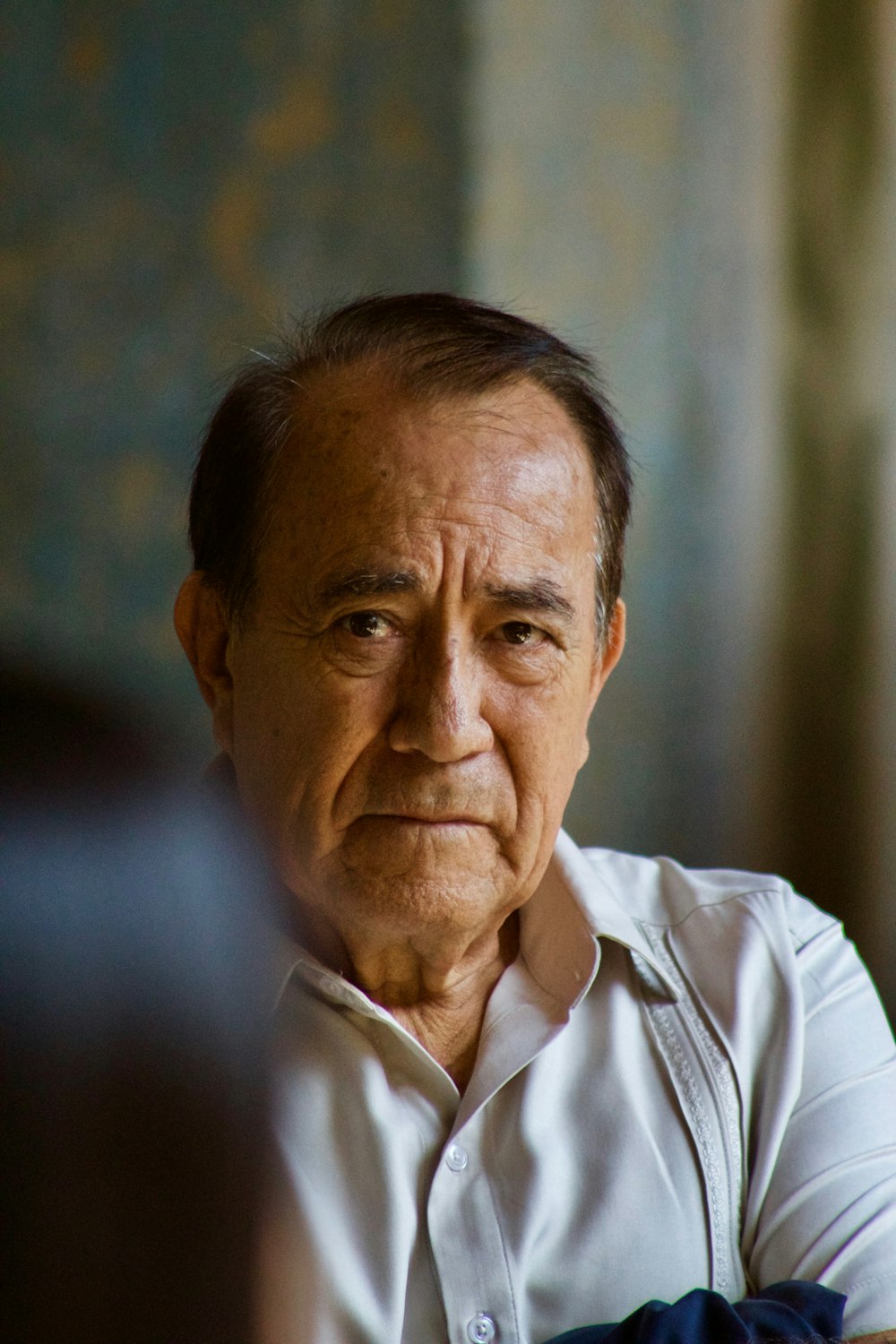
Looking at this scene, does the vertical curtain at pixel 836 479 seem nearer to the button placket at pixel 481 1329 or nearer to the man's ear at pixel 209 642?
the man's ear at pixel 209 642

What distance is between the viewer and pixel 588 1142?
1.14 meters

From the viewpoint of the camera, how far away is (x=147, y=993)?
0.64 meters

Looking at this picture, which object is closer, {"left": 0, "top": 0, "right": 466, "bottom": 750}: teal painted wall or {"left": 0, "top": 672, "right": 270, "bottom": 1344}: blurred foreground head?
{"left": 0, "top": 672, "right": 270, "bottom": 1344}: blurred foreground head

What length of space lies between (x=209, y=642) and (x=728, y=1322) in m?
0.77

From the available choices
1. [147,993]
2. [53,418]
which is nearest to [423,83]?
[53,418]

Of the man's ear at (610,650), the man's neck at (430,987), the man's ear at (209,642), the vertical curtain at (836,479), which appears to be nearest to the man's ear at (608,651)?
the man's ear at (610,650)

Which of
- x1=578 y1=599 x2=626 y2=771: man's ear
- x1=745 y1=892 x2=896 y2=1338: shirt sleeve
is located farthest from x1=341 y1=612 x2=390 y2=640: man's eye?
x1=745 y1=892 x2=896 y2=1338: shirt sleeve

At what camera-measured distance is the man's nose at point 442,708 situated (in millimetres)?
1102

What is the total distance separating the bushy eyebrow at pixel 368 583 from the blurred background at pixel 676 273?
0.44 metres

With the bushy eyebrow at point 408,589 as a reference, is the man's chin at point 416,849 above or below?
below

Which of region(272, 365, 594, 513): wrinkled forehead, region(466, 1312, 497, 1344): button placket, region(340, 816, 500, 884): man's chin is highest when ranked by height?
region(272, 365, 594, 513): wrinkled forehead

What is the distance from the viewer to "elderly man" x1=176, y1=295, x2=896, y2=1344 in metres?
1.08

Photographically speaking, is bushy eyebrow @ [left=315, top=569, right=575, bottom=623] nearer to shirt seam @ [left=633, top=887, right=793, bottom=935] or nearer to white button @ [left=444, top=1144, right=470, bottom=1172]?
shirt seam @ [left=633, top=887, right=793, bottom=935]

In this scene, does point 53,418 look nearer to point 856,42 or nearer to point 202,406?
point 202,406
